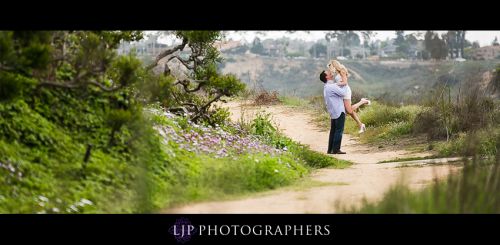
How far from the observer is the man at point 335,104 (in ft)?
41.2

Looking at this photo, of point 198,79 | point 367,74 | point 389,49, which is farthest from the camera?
point 389,49

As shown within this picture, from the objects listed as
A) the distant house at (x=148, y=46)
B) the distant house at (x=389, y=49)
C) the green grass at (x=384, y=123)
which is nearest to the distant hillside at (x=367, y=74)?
the distant house at (x=389, y=49)

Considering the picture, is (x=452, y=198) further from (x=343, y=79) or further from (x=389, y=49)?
(x=389, y=49)

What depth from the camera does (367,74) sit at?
2144cm

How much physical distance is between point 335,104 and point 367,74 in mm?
9052

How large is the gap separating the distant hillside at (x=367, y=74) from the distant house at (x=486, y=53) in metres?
0.60

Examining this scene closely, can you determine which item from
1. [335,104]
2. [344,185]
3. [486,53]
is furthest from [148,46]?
[486,53]

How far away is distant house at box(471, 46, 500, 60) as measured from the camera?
890 inches

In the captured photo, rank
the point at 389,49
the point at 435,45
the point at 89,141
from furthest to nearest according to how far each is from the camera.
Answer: the point at 389,49, the point at 435,45, the point at 89,141

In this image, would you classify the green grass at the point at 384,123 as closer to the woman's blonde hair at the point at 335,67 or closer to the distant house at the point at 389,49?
the woman's blonde hair at the point at 335,67
